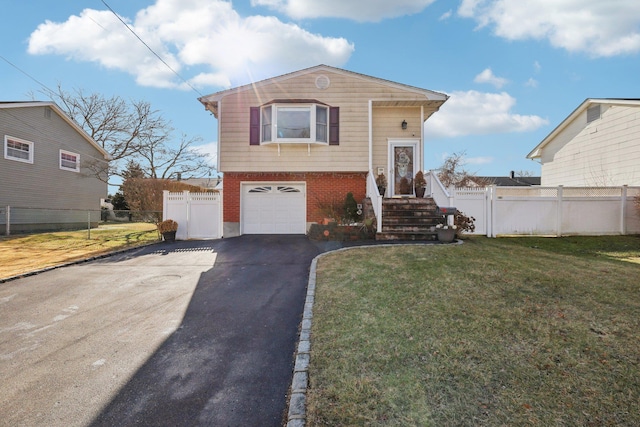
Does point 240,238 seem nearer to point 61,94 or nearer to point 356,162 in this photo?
point 356,162

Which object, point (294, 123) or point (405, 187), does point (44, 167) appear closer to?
point (294, 123)

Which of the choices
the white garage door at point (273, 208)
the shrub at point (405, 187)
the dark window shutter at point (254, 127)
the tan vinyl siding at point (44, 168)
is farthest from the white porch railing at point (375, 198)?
the tan vinyl siding at point (44, 168)

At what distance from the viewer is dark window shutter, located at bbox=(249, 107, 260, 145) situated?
40.7ft

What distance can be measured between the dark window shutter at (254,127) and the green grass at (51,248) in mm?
5433

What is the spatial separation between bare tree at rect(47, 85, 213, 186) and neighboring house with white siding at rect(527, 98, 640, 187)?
70.7ft

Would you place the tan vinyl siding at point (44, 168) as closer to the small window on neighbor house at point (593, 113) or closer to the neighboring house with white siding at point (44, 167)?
the neighboring house with white siding at point (44, 167)

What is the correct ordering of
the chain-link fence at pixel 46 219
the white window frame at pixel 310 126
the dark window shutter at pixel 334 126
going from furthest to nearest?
the chain-link fence at pixel 46 219, the dark window shutter at pixel 334 126, the white window frame at pixel 310 126

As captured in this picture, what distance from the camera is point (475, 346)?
3.26 meters

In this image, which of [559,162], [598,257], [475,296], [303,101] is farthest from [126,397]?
[559,162]

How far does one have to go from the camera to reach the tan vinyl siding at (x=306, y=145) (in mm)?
12320

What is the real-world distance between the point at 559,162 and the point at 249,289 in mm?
18828

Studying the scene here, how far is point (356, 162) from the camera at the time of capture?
1233 cm

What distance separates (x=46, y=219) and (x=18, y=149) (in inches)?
146

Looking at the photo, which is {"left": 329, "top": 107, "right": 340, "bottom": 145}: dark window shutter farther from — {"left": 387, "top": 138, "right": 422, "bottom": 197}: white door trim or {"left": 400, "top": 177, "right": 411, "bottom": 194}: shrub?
→ {"left": 400, "top": 177, "right": 411, "bottom": 194}: shrub
